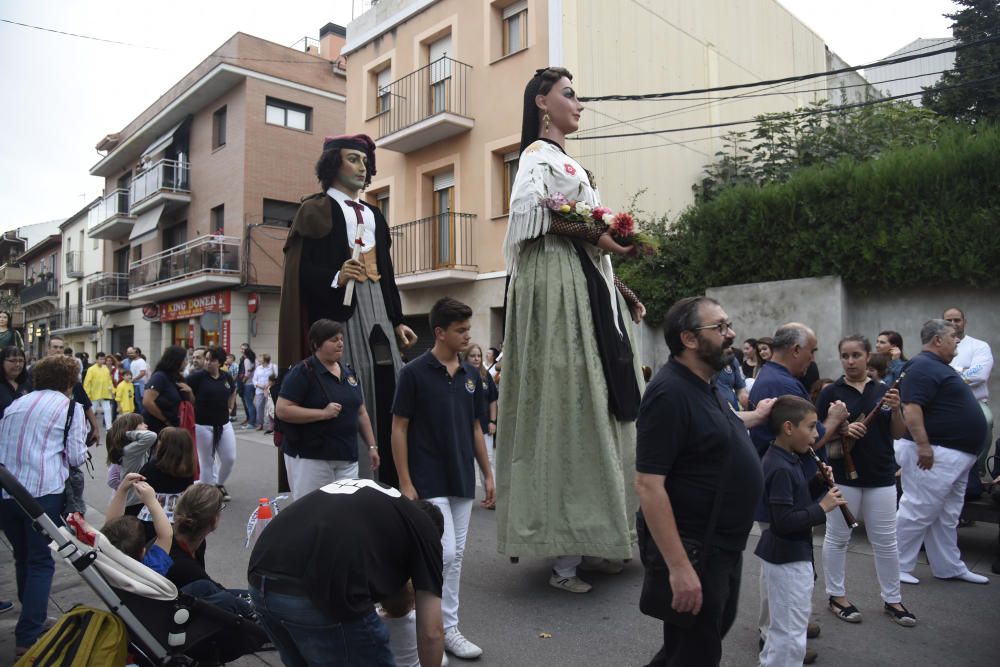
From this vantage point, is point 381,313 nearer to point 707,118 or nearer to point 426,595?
point 426,595

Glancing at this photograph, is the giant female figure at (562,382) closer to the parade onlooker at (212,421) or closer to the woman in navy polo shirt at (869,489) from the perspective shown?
the woman in navy polo shirt at (869,489)

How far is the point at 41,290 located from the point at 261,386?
33.5 meters

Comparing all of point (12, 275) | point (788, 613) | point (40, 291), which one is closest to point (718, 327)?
point (788, 613)

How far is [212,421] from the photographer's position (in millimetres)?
7984

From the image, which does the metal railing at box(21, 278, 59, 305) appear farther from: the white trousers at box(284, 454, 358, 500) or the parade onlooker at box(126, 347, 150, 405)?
the white trousers at box(284, 454, 358, 500)

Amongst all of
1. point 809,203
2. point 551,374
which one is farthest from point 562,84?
point 809,203

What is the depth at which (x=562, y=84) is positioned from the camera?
5.10m

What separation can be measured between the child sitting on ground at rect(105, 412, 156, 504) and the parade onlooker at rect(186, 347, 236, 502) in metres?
2.18

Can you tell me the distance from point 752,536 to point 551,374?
101 inches

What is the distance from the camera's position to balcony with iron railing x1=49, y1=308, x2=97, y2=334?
3412 cm

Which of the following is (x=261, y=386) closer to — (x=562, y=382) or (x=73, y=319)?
(x=562, y=382)

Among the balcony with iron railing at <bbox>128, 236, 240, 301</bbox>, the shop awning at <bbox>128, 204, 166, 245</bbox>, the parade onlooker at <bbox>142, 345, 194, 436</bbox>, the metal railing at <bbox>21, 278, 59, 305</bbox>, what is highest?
the shop awning at <bbox>128, 204, 166, 245</bbox>

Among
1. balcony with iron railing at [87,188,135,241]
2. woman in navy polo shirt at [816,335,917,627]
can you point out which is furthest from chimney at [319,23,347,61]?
woman in navy polo shirt at [816,335,917,627]

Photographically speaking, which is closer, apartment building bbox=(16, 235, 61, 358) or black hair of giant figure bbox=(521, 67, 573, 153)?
black hair of giant figure bbox=(521, 67, 573, 153)
